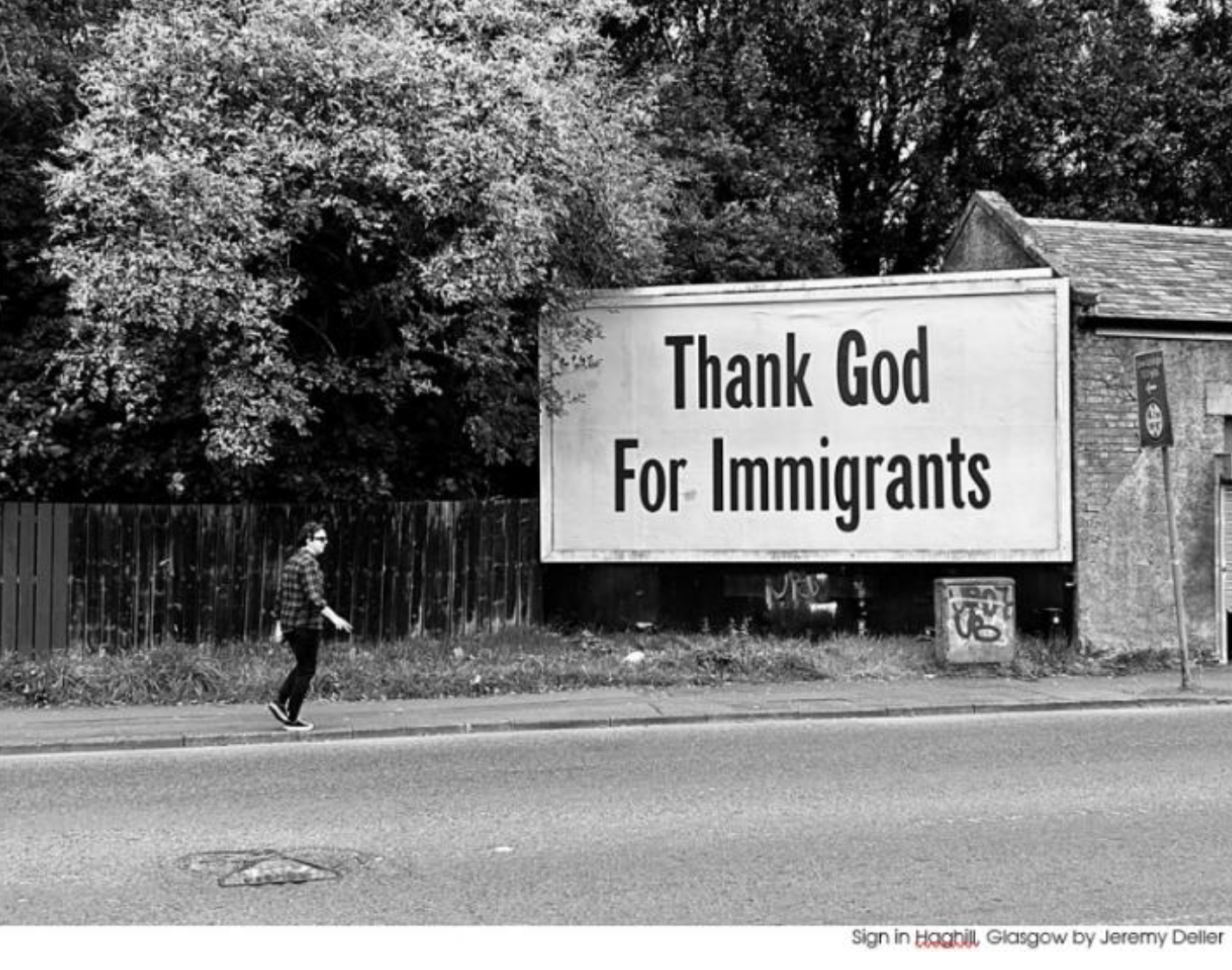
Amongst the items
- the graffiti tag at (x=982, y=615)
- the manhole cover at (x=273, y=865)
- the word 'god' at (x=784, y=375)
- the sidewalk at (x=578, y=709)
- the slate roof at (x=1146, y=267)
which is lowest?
the manhole cover at (x=273, y=865)

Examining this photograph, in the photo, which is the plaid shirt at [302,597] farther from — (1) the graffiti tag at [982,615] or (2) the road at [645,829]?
(1) the graffiti tag at [982,615]

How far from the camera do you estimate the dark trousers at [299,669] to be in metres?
10.6

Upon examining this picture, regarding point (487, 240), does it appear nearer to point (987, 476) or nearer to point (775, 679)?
point (775, 679)

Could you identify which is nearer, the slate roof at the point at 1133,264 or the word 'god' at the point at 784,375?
the slate roof at the point at 1133,264

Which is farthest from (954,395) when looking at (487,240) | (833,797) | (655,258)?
(833,797)

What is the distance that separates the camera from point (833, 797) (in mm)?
7750

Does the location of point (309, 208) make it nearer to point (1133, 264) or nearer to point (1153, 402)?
point (1153, 402)

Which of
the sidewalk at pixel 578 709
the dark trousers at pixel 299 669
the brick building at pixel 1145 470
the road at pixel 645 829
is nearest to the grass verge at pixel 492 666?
the sidewalk at pixel 578 709

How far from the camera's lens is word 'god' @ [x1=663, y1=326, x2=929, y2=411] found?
1488 cm

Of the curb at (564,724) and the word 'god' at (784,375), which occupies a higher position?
the word 'god' at (784,375)

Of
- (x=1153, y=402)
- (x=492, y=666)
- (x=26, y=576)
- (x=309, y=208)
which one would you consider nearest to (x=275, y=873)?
(x=492, y=666)

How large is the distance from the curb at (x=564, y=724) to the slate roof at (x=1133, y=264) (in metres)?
4.63

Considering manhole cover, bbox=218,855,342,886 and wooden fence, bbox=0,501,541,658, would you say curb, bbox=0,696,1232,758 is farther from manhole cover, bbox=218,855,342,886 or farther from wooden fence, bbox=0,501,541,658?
manhole cover, bbox=218,855,342,886

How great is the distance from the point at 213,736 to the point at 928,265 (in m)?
20.2
